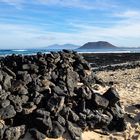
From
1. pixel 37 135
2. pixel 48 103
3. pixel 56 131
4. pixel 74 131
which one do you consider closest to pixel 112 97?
pixel 74 131

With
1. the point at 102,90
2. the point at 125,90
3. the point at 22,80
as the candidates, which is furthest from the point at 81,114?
the point at 125,90

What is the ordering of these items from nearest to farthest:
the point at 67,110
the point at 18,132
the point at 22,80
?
the point at 18,132
the point at 67,110
the point at 22,80

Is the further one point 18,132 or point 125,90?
point 125,90

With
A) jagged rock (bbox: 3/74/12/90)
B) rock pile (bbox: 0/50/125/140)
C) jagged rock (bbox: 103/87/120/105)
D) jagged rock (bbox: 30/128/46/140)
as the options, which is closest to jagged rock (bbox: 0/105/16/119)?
rock pile (bbox: 0/50/125/140)

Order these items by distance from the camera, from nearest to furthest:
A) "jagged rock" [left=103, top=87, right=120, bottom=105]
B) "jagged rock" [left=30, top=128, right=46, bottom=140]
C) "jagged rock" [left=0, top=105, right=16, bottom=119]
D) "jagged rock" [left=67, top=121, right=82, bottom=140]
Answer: "jagged rock" [left=30, top=128, right=46, bottom=140]
"jagged rock" [left=0, top=105, right=16, bottom=119]
"jagged rock" [left=67, top=121, right=82, bottom=140]
"jagged rock" [left=103, top=87, right=120, bottom=105]

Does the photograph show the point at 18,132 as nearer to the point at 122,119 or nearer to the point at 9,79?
the point at 9,79

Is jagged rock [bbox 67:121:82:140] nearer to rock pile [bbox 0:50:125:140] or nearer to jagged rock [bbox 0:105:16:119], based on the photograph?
rock pile [bbox 0:50:125:140]

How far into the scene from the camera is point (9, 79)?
13.0 metres

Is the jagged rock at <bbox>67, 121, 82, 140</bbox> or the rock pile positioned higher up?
the rock pile

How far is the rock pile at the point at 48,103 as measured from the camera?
11688mm

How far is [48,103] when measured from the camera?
12250 mm

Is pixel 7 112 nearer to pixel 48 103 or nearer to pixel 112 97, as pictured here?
pixel 48 103

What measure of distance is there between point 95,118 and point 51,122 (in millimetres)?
1748

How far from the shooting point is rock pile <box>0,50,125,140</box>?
1169 centimetres
